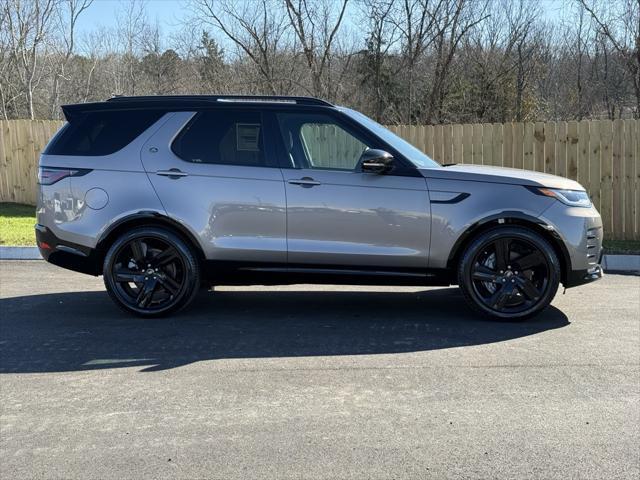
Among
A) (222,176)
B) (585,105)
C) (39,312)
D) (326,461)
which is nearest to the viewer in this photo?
(326,461)

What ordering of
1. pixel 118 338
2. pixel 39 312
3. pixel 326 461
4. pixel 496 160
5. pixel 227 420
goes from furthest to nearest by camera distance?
1. pixel 496 160
2. pixel 39 312
3. pixel 118 338
4. pixel 227 420
5. pixel 326 461

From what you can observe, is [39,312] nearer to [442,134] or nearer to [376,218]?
[376,218]

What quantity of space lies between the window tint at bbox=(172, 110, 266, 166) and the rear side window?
38 cm

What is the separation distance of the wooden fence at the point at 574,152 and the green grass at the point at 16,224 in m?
7.10

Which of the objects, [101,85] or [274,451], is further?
[101,85]

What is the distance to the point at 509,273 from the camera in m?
5.96

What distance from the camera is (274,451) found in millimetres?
3533

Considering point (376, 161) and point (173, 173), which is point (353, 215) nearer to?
point (376, 161)

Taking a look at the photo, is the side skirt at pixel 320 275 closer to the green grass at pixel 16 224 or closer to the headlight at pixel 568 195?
the headlight at pixel 568 195

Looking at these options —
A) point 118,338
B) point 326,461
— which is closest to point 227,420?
point 326,461

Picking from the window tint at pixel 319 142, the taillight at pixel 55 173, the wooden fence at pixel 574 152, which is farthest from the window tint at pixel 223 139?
the wooden fence at pixel 574 152

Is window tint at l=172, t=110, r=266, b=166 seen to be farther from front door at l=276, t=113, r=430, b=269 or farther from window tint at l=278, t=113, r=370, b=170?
front door at l=276, t=113, r=430, b=269

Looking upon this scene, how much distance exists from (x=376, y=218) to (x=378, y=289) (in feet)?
6.49

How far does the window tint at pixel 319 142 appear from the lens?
19.8 ft
